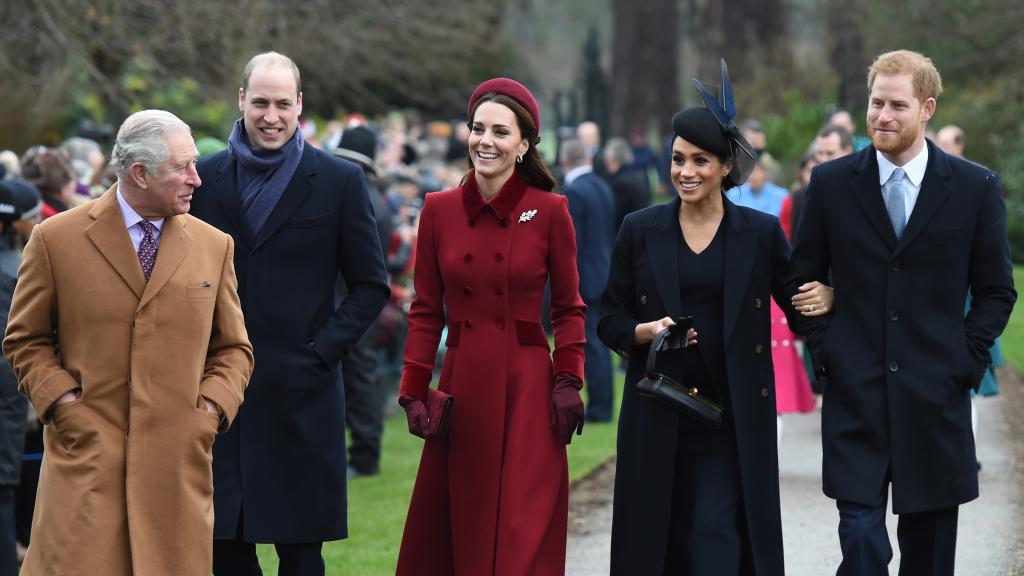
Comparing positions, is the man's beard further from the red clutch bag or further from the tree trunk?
the tree trunk

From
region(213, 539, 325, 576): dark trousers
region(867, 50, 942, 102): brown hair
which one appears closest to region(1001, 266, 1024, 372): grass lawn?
region(867, 50, 942, 102): brown hair

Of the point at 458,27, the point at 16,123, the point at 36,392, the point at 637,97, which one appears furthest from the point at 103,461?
the point at 637,97

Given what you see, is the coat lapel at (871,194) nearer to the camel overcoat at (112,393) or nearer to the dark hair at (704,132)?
the dark hair at (704,132)

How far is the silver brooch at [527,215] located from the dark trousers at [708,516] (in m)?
0.96

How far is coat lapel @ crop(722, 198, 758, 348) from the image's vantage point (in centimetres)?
610

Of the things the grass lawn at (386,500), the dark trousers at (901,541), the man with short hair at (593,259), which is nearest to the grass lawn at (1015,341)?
the man with short hair at (593,259)

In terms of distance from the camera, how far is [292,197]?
20.6 feet

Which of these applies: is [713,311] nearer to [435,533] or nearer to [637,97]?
[435,533]

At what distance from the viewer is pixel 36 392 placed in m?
5.22

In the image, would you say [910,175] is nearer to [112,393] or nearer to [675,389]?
[675,389]

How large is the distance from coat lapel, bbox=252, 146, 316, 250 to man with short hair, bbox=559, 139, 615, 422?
6702mm

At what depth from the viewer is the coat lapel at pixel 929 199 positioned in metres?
6.13

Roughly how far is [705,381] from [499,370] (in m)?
0.75

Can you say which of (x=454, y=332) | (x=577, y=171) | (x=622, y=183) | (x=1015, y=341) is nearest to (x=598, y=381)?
(x=577, y=171)
